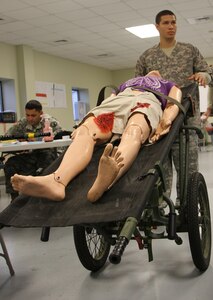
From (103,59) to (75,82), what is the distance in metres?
0.94

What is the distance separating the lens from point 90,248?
2201mm

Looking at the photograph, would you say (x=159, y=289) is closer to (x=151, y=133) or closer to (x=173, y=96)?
(x=151, y=133)

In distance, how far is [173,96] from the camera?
7.54 ft

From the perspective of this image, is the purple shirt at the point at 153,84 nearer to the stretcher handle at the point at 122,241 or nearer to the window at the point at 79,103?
the stretcher handle at the point at 122,241

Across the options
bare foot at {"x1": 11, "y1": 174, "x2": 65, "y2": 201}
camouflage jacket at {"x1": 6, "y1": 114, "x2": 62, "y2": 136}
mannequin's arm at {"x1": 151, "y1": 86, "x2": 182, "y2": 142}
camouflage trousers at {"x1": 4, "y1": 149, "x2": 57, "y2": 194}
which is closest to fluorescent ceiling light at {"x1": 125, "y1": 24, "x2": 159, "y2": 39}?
camouflage jacket at {"x1": 6, "y1": 114, "x2": 62, "y2": 136}

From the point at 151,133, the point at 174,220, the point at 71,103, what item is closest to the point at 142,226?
the point at 174,220

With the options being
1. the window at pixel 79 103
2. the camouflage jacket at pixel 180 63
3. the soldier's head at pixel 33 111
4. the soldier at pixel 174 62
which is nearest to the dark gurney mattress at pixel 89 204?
the soldier at pixel 174 62

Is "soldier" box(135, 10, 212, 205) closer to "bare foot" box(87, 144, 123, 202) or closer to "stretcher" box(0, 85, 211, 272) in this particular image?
"stretcher" box(0, 85, 211, 272)

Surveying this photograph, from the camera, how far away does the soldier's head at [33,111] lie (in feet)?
11.7

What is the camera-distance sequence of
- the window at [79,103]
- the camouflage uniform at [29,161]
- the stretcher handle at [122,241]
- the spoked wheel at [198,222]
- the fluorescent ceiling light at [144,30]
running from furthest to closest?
the window at [79,103], the fluorescent ceiling light at [144,30], the camouflage uniform at [29,161], the spoked wheel at [198,222], the stretcher handle at [122,241]

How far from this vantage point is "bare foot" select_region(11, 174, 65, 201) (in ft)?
5.06

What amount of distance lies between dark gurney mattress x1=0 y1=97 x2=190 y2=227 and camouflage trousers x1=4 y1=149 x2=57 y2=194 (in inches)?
62.2

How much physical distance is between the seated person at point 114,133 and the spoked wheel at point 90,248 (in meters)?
0.33

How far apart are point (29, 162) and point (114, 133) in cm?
156
